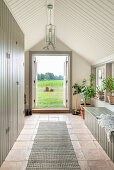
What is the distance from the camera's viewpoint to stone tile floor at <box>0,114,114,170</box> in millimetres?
2408

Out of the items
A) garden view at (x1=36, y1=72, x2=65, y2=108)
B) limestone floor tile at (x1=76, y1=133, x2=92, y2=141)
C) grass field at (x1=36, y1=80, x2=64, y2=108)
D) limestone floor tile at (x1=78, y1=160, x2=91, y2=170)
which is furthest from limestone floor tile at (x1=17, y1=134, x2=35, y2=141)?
grass field at (x1=36, y1=80, x2=64, y2=108)

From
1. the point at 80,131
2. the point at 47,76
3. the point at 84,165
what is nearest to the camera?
the point at 84,165

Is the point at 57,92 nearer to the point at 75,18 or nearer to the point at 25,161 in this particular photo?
the point at 75,18

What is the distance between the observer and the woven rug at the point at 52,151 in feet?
7.89

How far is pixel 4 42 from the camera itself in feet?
8.29

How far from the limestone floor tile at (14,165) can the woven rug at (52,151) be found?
77 millimetres

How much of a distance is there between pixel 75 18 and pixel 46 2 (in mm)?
690

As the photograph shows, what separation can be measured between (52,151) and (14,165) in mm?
718

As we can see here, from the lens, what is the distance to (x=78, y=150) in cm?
291

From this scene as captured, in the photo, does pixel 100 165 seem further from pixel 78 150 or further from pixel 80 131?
pixel 80 131

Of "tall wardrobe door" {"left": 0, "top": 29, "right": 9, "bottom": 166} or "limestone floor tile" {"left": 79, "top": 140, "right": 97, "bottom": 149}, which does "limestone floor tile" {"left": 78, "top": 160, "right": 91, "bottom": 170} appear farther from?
"tall wardrobe door" {"left": 0, "top": 29, "right": 9, "bottom": 166}

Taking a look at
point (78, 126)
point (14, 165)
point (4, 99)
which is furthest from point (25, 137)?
point (78, 126)

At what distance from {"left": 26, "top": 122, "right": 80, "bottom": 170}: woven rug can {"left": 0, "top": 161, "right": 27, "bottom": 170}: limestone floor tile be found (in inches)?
3.0

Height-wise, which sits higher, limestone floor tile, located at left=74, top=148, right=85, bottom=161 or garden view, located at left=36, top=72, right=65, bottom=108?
garden view, located at left=36, top=72, right=65, bottom=108
